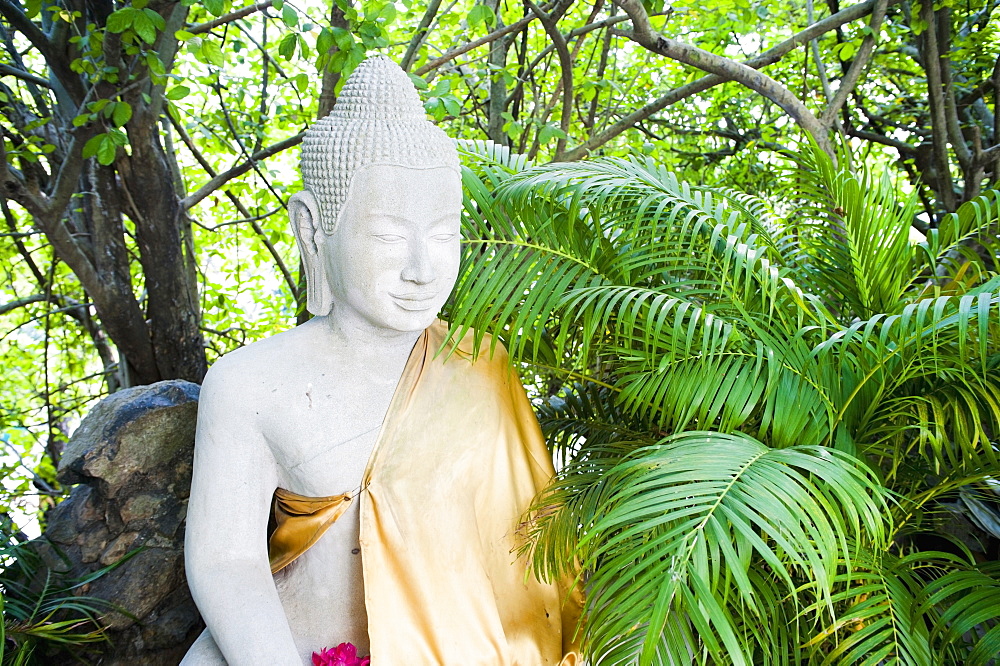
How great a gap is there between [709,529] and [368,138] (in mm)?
960

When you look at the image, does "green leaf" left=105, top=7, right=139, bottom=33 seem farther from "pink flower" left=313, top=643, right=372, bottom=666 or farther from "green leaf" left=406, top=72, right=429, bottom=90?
"pink flower" left=313, top=643, right=372, bottom=666

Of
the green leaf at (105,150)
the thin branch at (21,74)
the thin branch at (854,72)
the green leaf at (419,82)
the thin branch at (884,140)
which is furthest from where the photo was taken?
the thin branch at (884,140)

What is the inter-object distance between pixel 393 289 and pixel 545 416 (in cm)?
98

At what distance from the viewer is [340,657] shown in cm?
174

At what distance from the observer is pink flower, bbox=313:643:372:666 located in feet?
5.71

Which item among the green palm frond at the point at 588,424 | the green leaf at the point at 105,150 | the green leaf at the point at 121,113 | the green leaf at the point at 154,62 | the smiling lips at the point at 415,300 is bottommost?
the green palm frond at the point at 588,424

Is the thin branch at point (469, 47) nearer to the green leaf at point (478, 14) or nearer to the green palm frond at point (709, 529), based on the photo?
the green leaf at point (478, 14)

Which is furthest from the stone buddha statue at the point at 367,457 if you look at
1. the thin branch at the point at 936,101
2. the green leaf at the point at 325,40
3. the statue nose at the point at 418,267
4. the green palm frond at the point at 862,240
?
the thin branch at the point at 936,101

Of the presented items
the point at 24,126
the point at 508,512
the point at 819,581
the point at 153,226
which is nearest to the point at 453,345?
the point at 508,512

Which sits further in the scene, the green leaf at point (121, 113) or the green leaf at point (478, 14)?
the green leaf at point (478, 14)

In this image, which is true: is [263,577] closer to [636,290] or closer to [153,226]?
[636,290]

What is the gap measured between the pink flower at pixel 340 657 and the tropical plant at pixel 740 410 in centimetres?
41

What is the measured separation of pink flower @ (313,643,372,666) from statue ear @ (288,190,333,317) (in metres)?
0.68

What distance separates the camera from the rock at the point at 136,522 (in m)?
Answer: 2.31
